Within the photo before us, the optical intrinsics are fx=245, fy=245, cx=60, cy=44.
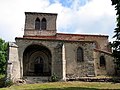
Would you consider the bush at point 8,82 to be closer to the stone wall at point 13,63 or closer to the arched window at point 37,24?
the stone wall at point 13,63

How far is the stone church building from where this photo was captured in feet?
103

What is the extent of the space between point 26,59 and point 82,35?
11911 millimetres

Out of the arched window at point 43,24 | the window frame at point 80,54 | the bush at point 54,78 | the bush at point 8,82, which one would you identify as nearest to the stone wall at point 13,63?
the bush at point 8,82

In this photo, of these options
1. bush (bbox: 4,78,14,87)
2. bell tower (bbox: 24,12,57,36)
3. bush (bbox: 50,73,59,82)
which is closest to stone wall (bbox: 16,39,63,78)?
bush (bbox: 50,73,59,82)

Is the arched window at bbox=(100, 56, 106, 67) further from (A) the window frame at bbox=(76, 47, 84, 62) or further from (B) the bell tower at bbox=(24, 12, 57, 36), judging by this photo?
(B) the bell tower at bbox=(24, 12, 57, 36)

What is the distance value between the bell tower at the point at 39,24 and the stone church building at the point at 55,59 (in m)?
6.81

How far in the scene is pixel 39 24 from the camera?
42.0 meters

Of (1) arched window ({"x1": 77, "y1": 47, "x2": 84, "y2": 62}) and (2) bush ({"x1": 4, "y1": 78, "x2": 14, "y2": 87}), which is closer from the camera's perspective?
(2) bush ({"x1": 4, "y1": 78, "x2": 14, "y2": 87})

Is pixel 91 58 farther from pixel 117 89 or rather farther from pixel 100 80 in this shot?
pixel 117 89

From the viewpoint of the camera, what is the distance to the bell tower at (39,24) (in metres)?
41.4

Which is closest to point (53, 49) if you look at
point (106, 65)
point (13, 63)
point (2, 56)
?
point (13, 63)

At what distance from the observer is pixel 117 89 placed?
910 inches

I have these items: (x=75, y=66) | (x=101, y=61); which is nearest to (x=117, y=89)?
(x=75, y=66)

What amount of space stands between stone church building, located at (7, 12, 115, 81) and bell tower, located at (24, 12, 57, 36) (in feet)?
22.4
